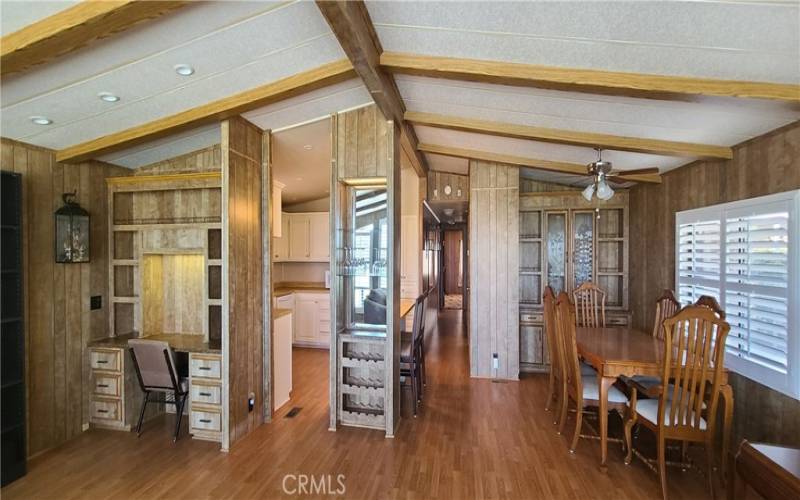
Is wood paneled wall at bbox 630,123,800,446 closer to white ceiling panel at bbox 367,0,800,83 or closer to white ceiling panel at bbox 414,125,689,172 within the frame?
white ceiling panel at bbox 414,125,689,172

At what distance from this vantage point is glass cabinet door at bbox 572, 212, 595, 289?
15.4 ft

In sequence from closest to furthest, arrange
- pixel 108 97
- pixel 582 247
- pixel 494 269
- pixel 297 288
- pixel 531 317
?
pixel 108 97
pixel 494 269
pixel 531 317
pixel 582 247
pixel 297 288

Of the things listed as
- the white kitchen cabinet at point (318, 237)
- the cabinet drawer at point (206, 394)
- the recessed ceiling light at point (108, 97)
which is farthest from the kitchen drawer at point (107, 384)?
the white kitchen cabinet at point (318, 237)

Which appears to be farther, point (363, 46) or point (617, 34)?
point (363, 46)

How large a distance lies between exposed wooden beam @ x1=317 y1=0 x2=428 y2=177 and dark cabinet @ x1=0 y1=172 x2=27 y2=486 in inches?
103

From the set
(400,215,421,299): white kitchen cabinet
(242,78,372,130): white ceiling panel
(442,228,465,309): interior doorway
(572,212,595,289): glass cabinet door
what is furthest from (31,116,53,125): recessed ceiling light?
(442,228,465,309): interior doorway

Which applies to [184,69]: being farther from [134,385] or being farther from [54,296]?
[134,385]

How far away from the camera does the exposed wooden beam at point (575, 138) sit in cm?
276

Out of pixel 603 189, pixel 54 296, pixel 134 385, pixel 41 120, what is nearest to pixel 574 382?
pixel 603 189

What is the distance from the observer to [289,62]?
7.52 ft

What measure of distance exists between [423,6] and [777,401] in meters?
3.38

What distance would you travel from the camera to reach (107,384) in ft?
10.2

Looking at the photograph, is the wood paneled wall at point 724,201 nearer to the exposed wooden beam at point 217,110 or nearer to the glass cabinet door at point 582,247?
the glass cabinet door at point 582,247

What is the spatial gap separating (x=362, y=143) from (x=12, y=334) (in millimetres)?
3030
